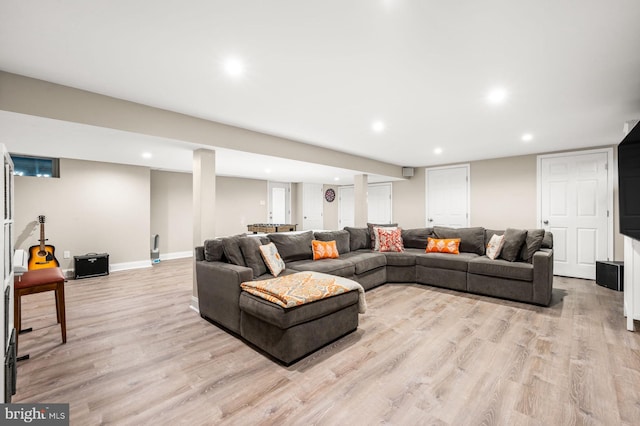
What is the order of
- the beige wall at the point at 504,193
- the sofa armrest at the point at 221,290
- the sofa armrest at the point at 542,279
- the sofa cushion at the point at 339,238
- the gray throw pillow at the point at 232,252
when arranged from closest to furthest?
the sofa armrest at the point at 221,290
the gray throw pillow at the point at 232,252
the sofa armrest at the point at 542,279
the sofa cushion at the point at 339,238
the beige wall at the point at 504,193

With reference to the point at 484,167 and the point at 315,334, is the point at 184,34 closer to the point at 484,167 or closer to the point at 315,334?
the point at 315,334

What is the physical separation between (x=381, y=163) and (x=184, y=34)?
5335 mm

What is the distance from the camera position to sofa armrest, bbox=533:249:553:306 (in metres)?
3.58

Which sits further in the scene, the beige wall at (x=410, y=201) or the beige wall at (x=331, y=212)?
the beige wall at (x=331, y=212)


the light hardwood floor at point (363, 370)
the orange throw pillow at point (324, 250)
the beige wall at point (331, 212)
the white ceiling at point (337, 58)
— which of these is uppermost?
the white ceiling at point (337, 58)

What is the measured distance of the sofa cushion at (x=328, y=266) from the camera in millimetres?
3646

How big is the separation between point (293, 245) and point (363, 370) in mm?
2083

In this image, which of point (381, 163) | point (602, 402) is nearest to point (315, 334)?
point (602, 402)

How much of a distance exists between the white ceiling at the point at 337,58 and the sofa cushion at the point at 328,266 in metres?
1.85

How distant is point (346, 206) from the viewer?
31.5ft

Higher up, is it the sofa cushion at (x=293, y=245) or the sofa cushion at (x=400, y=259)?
the sofa cushion at (x=293, y=245)

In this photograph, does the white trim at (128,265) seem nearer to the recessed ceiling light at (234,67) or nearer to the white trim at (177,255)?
the white trim at (177,255)

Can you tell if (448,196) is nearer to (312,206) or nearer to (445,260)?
(445,260)

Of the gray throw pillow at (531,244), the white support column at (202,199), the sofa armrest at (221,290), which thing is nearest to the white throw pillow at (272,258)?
the sofa armrest at (221,290)
